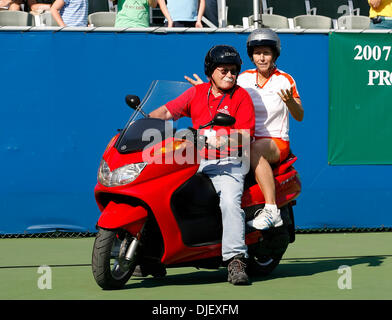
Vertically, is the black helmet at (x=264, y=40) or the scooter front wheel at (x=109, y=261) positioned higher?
the black helmet at (x=264, y=40)

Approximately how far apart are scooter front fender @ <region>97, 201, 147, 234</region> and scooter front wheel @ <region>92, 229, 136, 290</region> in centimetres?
7

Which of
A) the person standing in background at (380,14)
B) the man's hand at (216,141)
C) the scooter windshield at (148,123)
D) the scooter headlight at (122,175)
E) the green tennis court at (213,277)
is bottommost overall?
the green tennis court at (213,277)

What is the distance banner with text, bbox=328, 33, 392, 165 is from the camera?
9844 mm

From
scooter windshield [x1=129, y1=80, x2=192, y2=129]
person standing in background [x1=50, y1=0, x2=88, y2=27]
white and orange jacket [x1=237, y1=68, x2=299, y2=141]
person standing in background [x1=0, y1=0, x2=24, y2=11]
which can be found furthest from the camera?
person standing in background [x1=0, y1=0, x2=24, y2=11]

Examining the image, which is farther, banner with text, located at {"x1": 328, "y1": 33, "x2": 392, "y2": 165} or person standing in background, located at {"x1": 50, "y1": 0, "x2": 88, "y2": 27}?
person standing in background, located at {"x1": 50, "y1": 0, "x2": 88, "y2": 27}

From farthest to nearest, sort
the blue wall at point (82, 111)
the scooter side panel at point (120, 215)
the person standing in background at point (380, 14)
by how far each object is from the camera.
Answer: the person standing in background at point (380, 14), the blue wall at point (82, 111), the scooter side panel at point (120, 215)

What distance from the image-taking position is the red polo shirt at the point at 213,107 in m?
6.36

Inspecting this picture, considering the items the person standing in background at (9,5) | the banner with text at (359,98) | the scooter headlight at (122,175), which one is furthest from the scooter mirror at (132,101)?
the person standing in background at (9,5)

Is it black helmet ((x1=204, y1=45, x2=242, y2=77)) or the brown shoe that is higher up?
black helmet ((x1=204, y1=45, x2=242, y2=77))

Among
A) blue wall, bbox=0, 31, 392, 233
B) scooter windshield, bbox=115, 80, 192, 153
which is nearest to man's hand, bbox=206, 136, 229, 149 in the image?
scooter windshield, bbox=115, 80, 192, 153

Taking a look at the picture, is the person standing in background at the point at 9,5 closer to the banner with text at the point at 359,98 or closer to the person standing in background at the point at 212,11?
the person standing in background at the point at 212,11

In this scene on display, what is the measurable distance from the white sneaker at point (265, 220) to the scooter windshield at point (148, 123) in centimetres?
92

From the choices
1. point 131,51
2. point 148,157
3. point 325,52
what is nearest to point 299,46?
point 325,52

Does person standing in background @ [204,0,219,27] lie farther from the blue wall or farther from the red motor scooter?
the red motor scooter
